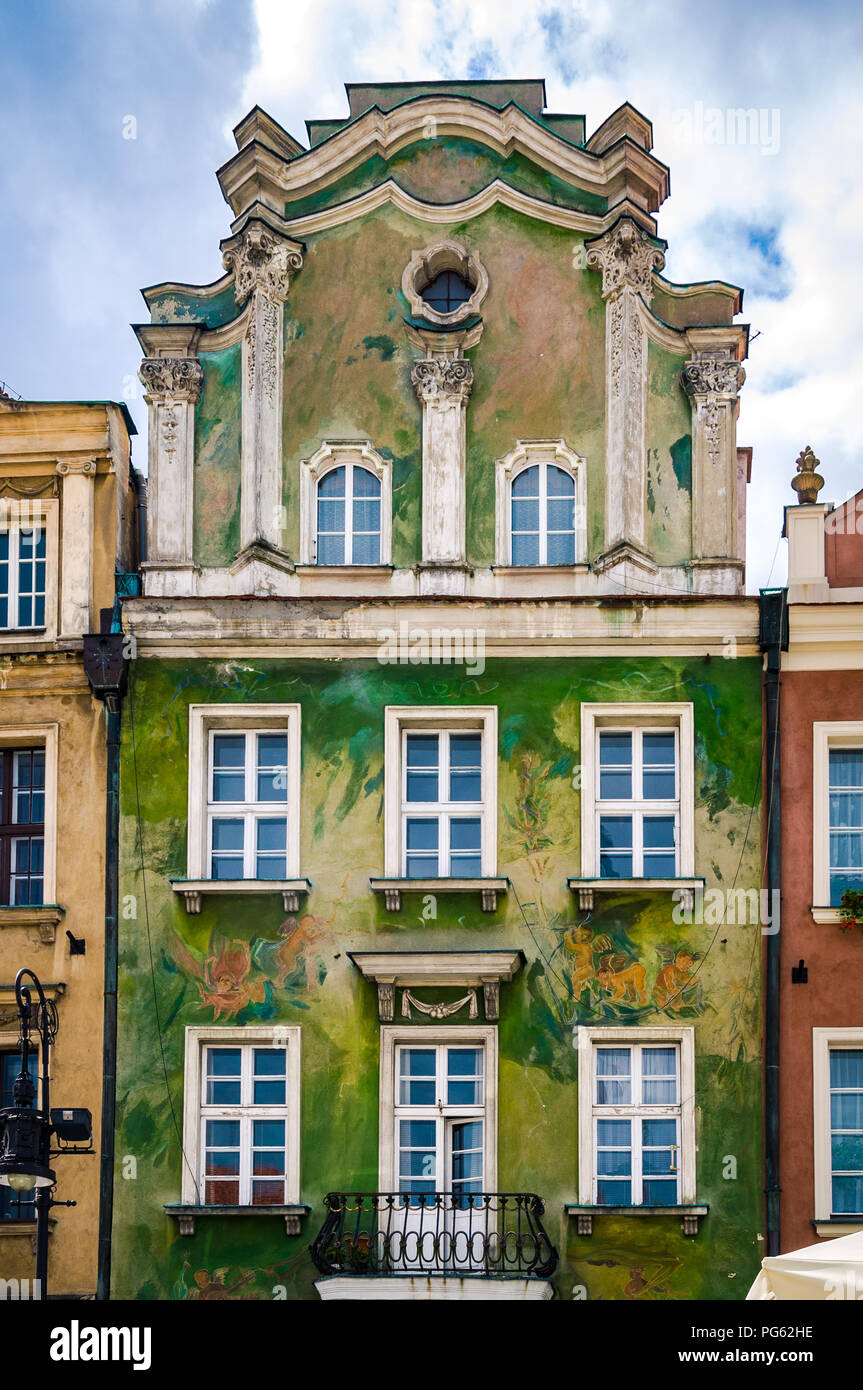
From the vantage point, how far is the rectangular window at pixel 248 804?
2227cm

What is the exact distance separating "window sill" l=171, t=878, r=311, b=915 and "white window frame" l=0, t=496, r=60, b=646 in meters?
3.00

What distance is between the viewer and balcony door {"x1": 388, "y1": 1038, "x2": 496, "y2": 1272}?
68.4 feet

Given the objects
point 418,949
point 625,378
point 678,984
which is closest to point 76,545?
point 418,949

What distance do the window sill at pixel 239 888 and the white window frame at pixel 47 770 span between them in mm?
1251

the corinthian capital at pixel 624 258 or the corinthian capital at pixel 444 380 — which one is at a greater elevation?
the corinthian capital at pixel 624 258

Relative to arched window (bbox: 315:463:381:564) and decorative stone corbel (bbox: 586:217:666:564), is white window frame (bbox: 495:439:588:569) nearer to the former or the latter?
decorative stone corbel (bbox: 586:217:666:564)

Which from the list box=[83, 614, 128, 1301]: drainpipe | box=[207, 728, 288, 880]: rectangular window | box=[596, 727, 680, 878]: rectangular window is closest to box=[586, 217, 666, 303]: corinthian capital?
box=[596, 727, 680, 878]: rectangular window

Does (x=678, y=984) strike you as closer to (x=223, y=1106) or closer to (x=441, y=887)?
(x=441, y=887)

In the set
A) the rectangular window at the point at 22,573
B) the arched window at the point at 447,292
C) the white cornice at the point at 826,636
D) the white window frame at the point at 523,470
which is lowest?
the white cornice at the point at 826,636

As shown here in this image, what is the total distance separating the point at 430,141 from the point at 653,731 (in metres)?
6.64

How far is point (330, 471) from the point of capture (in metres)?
23.4

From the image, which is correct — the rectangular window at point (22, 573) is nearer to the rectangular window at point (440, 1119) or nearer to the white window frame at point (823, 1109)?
the rectangular window at point (440, 1119)

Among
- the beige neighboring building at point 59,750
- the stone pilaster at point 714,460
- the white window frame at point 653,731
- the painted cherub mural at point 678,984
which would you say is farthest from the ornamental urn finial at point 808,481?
the beige neighboring building at point 59,750
